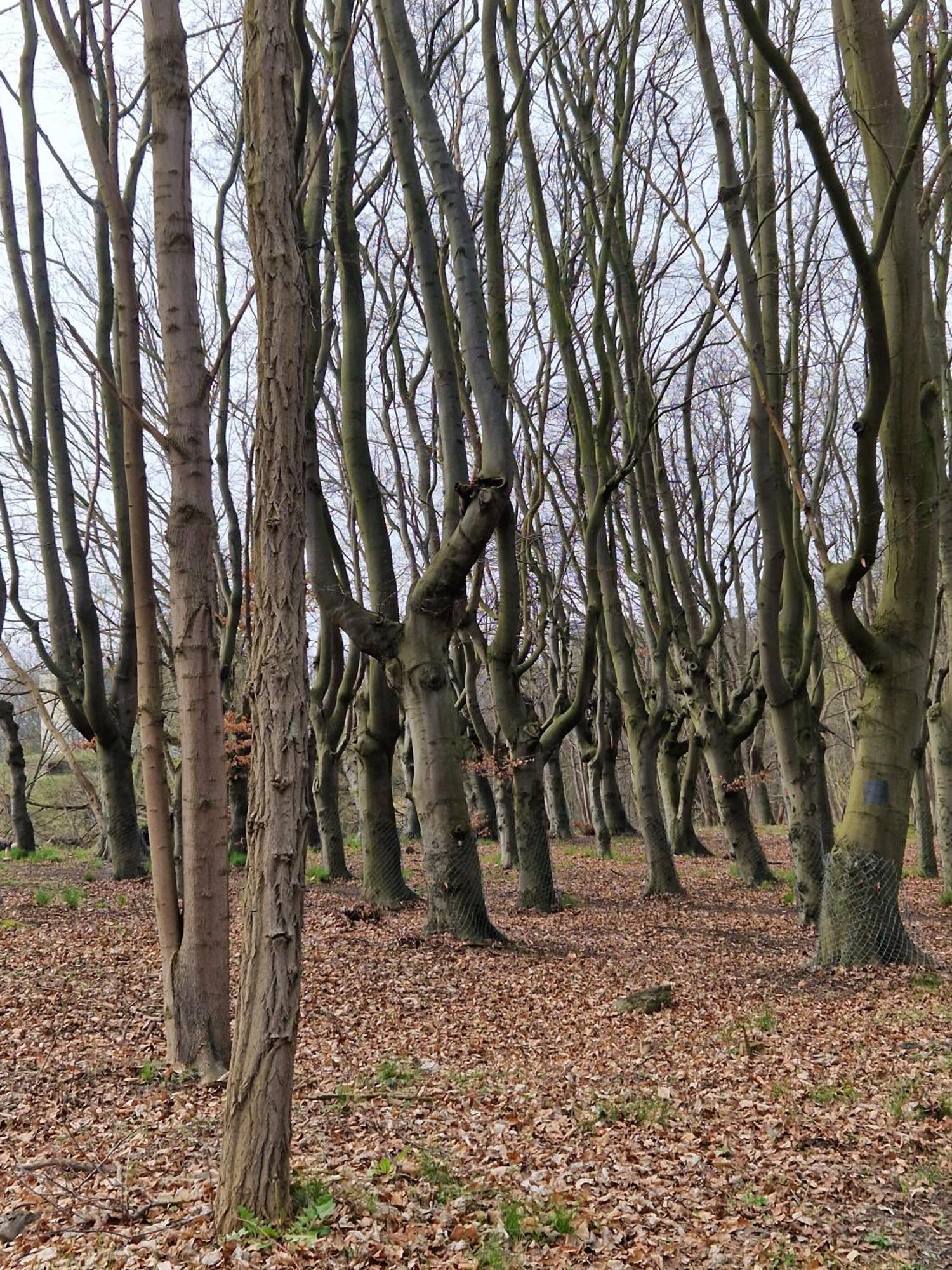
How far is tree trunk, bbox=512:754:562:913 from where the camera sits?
10539 millimetres

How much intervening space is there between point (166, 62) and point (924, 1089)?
6.41m

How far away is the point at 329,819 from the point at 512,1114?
28.6 ft

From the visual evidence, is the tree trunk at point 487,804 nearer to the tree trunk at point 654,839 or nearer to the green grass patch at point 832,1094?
the tree trunk at point 654,839

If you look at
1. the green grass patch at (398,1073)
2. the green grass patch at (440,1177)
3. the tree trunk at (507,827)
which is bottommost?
the green grass patch at (398,1073)

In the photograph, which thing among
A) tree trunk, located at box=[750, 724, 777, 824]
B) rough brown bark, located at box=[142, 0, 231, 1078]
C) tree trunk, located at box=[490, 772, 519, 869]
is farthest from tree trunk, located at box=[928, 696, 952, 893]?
rough brown bark, located at box=[142, 0, 231, 1078]

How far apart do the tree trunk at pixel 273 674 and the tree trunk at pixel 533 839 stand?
24.0 ft

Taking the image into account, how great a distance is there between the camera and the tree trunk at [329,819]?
1291 centimetres

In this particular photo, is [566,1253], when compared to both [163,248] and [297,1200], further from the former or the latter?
[163,248]

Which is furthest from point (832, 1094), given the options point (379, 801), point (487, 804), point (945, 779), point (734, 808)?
point (487, 804)

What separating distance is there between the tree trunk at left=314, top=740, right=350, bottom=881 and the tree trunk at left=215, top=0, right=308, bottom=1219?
31.6 feet

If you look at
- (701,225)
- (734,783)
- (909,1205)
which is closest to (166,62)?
(909,1205)

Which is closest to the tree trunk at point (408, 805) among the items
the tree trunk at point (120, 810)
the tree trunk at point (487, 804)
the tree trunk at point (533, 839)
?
the tree trunk at point (487, 804)

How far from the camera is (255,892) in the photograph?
3234 millimetres

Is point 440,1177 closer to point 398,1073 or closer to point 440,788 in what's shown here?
point 398,1073
